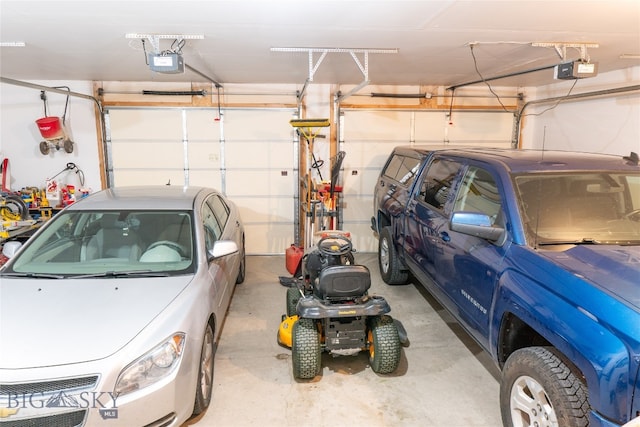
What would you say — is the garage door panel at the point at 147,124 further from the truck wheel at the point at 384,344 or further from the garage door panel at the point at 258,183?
the truck wheel at the point at 384,344

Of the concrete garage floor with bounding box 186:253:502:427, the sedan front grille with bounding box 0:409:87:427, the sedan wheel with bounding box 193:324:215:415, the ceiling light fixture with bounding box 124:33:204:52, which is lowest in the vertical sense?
the concrete garage floor with bounding box 186:253:502:427

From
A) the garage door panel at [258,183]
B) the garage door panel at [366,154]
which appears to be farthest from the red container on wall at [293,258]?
the garage door panel at [366,154]

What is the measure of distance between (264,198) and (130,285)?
4.65 metres

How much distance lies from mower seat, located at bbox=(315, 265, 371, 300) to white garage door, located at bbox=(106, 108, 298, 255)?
4381 millimetres

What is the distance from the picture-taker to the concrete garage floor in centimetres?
302

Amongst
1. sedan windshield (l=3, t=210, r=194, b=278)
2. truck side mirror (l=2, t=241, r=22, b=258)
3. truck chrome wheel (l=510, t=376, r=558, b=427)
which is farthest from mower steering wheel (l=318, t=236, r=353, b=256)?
truck side mirror (l=2, t=241, r=22, b=258)

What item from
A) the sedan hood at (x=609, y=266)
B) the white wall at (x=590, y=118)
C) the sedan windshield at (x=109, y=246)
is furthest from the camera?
the white wall at (x=590, y=118)

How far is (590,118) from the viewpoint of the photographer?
630 centimetres

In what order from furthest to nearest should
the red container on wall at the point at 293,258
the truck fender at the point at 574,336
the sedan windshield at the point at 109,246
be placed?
the red container on wall at the point at 293,258 < the sedan windshield at the point at 109,246 < the truck fender at the point at 574,336

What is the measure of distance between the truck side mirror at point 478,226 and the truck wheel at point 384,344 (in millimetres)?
1015

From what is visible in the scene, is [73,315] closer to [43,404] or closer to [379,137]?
[43,404]

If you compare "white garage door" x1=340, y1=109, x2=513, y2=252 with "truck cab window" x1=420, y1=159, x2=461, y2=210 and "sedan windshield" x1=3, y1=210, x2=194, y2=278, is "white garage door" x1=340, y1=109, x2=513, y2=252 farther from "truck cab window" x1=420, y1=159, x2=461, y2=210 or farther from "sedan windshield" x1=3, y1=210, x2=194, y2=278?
"sedan windshield" x1=3, y1=210, x2=194, y2=278

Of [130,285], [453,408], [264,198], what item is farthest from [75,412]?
[264,198]

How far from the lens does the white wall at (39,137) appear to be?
6969mm
